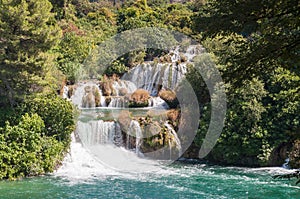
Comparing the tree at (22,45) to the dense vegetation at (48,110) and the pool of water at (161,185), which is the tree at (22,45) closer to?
the dense vegetation at (48,110)

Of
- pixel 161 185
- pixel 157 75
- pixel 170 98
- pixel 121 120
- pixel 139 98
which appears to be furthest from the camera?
pixel 157 75

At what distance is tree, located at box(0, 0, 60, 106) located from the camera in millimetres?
12609

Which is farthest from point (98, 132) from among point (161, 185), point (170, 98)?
point (161, 185)

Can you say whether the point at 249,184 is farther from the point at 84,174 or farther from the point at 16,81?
the point at 16,81

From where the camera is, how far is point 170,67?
68.4 ft

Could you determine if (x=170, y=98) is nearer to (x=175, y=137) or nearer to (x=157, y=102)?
(x=157, y=102)

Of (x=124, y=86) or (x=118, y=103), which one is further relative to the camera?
(x=124, y=86)

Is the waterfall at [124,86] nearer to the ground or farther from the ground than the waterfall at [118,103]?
farther from the ground

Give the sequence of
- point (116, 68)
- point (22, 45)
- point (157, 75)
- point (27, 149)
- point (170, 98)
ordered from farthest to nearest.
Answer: point (116, 68) → point (157, 75) → point (170, 98) → point (22, 45) → point (27, 149)

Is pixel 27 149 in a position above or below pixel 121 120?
below

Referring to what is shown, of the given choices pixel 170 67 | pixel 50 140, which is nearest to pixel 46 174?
pixel 50 140

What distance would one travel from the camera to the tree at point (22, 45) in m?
12.6

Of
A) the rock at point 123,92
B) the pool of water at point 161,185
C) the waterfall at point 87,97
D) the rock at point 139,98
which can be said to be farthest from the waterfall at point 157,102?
the pool of water at point 161,185

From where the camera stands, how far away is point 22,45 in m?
13.1
